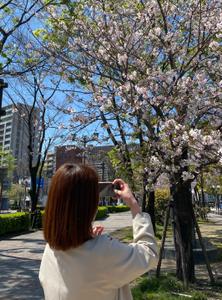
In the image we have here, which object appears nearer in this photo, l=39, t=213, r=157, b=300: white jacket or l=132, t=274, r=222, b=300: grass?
l=39, t=213, r=157, b=300: white jacket

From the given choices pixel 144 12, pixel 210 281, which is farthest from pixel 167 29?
pixel 210 281

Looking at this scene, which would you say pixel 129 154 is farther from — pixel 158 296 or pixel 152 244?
pixel 152 244

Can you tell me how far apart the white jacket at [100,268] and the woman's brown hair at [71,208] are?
5cm

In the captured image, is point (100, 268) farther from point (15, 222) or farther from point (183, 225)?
point (15, 222)

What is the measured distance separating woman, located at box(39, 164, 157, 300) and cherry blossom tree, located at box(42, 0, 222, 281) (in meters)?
4.19

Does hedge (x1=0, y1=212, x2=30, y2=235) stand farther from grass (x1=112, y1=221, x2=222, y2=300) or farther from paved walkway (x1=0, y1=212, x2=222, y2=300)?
grass (x1=112, y1=221, x2=222, y2=300)

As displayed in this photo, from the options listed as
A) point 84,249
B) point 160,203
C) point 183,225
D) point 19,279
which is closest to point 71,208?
point 84,249

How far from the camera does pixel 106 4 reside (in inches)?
306

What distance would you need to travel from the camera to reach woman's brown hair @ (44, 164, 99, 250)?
5.45 feet

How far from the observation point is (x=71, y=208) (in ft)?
5.48

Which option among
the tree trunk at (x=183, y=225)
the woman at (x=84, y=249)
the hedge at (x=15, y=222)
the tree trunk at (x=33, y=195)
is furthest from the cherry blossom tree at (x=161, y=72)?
the tree trunk at (x=33, y=195)

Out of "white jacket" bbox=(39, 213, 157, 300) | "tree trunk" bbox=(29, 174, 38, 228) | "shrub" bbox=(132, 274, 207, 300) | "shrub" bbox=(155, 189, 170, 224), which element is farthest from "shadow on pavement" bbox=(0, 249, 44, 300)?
"shrub" bbox=(155, 189, 170, 224)

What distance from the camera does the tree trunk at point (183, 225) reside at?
686 cm

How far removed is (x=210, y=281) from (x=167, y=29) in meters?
4.78
